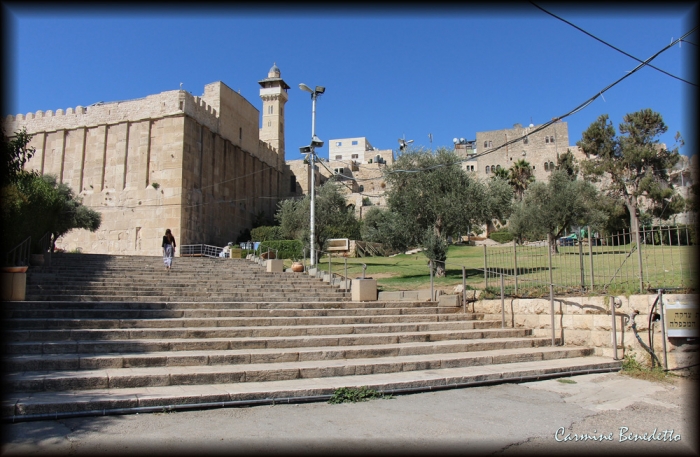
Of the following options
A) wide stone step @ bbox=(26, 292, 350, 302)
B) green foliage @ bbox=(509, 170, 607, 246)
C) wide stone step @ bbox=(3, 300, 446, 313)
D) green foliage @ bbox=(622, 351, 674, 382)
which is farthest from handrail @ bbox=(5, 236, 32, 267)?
green foliage @ bbox=(509, 170, 607, 246)

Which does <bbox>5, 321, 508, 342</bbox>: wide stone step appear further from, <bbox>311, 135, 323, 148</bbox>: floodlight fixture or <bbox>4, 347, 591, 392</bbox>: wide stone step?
<bbox>311, 135, 323, 148</bbox>: floodlight fixture

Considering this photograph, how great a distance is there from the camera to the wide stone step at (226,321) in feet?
25.8

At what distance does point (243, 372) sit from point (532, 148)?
76.2 m

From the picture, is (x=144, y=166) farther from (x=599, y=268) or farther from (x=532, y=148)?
(x=532, y=148)

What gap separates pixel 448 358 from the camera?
309 inches

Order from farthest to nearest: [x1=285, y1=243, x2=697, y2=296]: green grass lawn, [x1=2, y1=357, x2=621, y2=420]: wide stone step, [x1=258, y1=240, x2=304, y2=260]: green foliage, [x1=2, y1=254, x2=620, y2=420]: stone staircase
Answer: [x1=258, y1=240, x2=304, y2=260]: green foliage, [x1=285, y1=243, x2=697, y2=296]: green grass lawn, [x1=2, y1=254, x2=620, y2=420]: stone staircase, [x1=2, y1=357, x2=621, y2=420]: wide stone step

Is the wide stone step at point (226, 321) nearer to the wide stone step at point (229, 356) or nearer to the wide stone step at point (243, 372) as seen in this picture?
the wide stone step at point (229, 356)

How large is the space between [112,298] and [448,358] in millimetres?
7310

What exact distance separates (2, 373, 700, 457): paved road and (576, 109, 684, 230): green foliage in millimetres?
38628

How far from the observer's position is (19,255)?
44.3 ft

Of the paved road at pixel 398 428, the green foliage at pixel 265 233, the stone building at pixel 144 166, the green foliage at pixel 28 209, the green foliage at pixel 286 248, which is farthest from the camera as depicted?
the green foliage at pixel 265 233

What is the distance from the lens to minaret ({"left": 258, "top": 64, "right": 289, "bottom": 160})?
2384 inches

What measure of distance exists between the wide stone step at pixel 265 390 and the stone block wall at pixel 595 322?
65 cm
